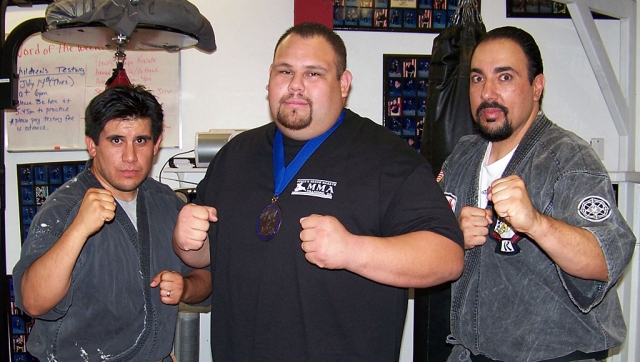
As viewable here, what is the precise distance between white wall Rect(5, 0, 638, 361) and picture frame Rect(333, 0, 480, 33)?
1.8 inches

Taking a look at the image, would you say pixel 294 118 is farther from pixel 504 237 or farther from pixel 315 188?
pixel 504 237

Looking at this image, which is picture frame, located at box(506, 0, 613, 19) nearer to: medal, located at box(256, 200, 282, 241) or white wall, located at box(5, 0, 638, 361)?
white wall, located at box(5, 0, 638, 361)

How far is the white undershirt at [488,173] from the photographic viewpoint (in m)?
1.81

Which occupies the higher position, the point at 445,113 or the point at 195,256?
the point at 445,113

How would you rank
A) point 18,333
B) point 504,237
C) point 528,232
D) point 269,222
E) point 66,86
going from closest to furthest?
1. point 528,232
2. point 269,222
3. point 504,237
4. point 66,86
5. point 18,333

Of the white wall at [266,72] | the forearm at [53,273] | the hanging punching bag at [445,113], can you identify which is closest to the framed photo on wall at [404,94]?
the white wall at [266,72]

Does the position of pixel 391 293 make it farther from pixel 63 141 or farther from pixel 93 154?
pixel 63 141

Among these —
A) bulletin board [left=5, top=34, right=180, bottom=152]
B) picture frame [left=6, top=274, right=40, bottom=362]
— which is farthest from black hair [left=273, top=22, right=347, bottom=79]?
picture frame [left=6, top=274, right=40, bottom=362]

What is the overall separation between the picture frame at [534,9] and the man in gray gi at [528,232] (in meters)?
1.88

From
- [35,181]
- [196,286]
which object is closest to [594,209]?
[196,286]

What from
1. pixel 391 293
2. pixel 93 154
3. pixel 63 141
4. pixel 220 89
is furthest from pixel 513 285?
pixel 63 141

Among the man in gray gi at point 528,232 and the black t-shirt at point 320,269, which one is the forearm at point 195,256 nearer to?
the black t-shirt at point 320,269

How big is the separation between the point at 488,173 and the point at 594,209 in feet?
1.30

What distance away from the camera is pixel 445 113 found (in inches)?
99.3
